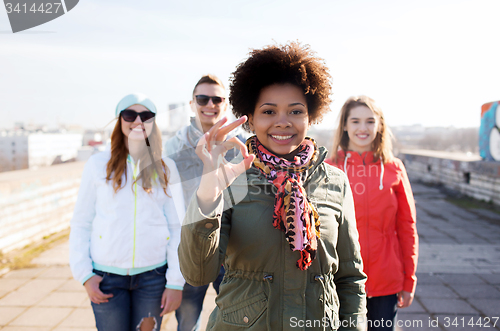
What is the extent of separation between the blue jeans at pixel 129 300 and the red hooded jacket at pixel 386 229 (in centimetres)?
144

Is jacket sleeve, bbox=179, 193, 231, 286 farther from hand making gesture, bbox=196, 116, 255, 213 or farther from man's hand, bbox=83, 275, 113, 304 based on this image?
man's hand, bbox=83, 275, 113, 304

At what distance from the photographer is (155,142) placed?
239cm

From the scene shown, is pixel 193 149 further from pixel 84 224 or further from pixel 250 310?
pixel 250 310

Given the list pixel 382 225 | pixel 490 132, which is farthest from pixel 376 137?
pixel 490 132

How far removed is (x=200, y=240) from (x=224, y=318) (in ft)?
1.39

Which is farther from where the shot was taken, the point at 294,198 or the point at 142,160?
the point at 142,160

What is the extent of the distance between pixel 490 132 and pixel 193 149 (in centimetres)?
1009

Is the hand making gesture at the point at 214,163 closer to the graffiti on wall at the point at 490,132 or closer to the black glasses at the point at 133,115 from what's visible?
the black glasses at the point at 133,115

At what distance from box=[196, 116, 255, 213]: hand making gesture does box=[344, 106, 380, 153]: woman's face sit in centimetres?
170

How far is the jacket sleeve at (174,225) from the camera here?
219cm

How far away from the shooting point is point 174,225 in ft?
7.42

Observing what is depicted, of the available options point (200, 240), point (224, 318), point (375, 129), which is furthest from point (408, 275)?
point (200, 240)

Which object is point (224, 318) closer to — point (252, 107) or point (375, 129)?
point (252, 107)

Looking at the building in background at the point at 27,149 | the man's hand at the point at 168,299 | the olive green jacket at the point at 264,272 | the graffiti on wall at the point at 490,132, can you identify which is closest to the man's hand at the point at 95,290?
the man's hand at the point at 168,299
